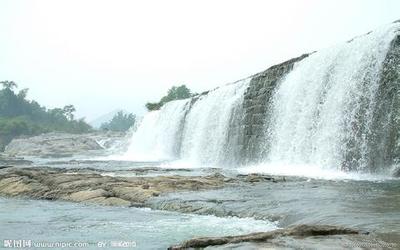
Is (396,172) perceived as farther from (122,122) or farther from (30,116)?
(122,122)

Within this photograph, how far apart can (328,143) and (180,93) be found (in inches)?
3299

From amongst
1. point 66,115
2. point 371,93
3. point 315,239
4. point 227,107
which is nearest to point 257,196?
point 315,239

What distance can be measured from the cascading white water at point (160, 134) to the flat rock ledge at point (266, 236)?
107 feet

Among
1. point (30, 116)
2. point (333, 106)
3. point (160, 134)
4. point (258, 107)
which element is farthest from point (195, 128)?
point (30, 116)

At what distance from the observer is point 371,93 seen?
17.7 meters

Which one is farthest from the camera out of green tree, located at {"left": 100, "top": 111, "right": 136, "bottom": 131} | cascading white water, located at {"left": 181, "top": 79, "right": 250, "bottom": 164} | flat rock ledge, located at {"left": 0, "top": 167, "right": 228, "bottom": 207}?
green tree, located at {"left": 100, "top": 111, "right": 136, "bottom": 131}

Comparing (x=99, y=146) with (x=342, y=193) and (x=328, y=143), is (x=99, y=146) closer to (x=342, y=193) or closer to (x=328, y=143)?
(x=328, y=143)

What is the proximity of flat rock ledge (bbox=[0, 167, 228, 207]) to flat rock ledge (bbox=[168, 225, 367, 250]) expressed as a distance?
5.52 m

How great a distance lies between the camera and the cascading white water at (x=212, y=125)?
2964 cm

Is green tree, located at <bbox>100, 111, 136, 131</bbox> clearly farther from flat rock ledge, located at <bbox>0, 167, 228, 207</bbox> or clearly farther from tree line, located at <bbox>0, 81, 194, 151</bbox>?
flat rock ledge, located at <bbox>0, 167, 228, 207</bbox>

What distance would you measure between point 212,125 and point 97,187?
18808 mm

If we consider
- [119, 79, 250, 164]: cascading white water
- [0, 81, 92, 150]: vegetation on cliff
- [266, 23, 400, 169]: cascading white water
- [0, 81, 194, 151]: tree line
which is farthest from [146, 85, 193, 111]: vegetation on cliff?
[266, 23, 400, 169]: cascading white water

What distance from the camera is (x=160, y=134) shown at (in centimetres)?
4475

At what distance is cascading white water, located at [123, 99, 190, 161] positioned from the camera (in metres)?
40.1
